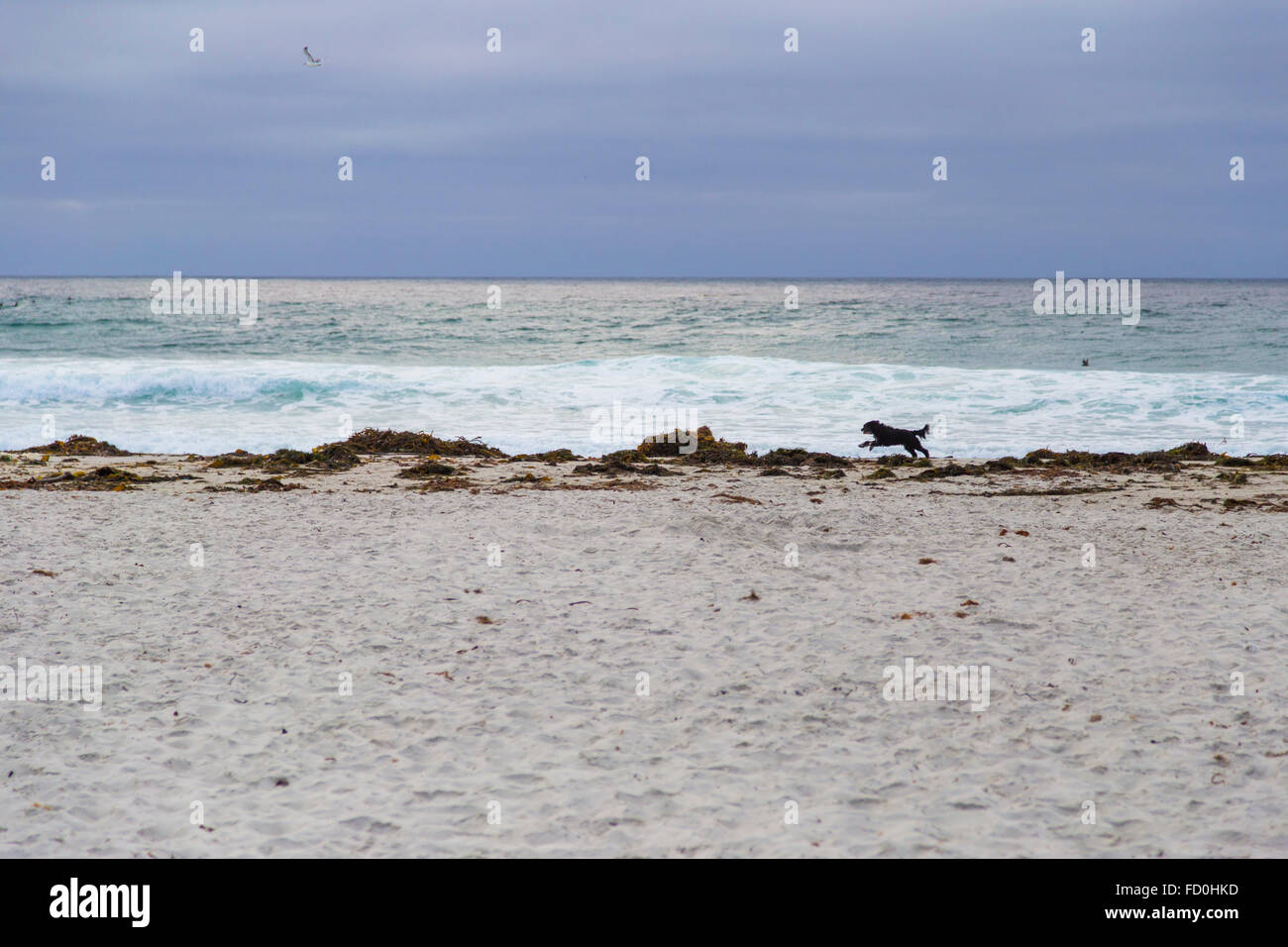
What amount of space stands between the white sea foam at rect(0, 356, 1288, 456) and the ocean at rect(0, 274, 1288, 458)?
0.21ft

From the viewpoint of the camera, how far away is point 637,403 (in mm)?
19031

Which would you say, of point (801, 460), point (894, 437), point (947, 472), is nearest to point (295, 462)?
point (801, 460)

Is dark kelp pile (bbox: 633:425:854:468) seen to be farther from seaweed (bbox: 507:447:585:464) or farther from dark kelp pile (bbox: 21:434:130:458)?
dark kelp pile (bbox: 21:434:130:458)

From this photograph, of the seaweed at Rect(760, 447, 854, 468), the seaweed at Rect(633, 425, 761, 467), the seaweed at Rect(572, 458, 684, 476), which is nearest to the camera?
the seaweed at Rect(572, 458, 684, 476)

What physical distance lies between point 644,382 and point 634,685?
680 inches

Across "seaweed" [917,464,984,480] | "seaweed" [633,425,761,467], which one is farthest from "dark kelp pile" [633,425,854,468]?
"seaweed" [917,464,984,480]

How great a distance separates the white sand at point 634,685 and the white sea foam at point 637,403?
6.56m

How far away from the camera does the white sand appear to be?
11.7ft

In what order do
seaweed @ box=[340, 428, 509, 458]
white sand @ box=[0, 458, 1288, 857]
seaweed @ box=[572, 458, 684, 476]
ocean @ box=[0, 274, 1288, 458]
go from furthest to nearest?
ocean @ box=[0, 274, 1288, 458] < seaweed @ box=[340, 428, 509, 458] < seaweed @ box=[572, 458, 684, 476] < white sand @ box=[0, 458, 1288, 857]

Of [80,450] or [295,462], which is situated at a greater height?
[80,450]

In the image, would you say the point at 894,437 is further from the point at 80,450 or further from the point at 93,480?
the point at 80,450

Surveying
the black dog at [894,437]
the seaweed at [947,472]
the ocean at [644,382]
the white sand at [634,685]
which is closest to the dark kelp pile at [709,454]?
the black dog at [894,437]

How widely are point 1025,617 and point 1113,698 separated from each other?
1220mm
